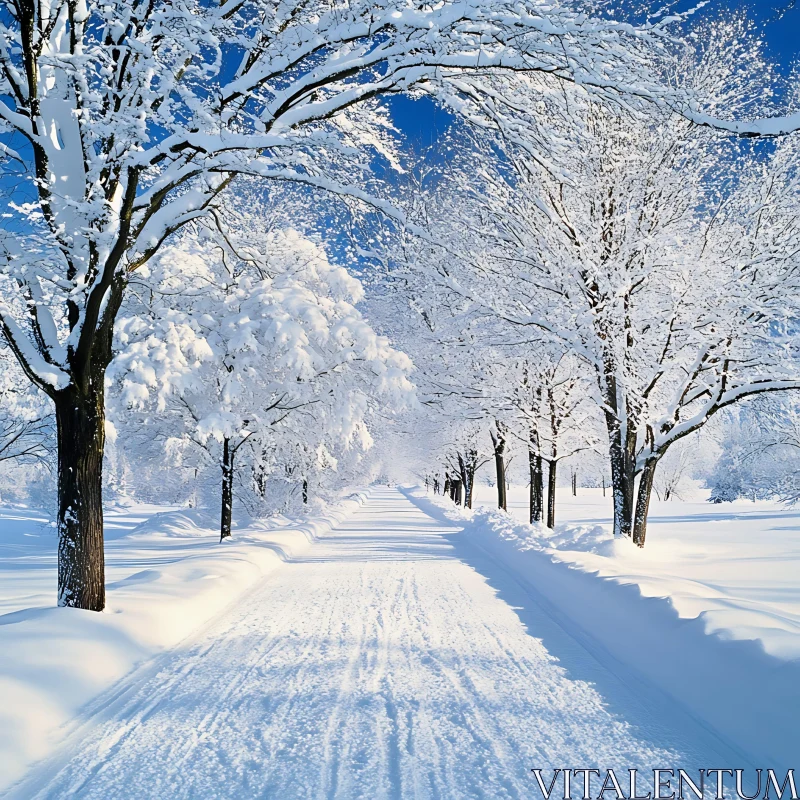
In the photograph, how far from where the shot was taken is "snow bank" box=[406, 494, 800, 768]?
11.0 feet

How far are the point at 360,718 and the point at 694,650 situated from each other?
2541 millimetres

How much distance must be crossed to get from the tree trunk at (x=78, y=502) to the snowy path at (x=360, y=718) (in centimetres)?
119

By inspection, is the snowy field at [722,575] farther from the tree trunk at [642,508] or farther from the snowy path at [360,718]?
the snowy path at [360,718]

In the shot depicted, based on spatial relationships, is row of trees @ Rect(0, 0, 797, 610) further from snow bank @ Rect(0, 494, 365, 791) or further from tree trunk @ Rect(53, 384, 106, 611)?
snow bank @ Rect(0, 494, 365, 791)

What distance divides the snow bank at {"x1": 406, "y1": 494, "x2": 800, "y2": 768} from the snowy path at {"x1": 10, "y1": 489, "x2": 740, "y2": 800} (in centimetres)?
21

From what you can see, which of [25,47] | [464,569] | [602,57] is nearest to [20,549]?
[464,569]

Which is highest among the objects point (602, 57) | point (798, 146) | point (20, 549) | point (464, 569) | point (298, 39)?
point (798, 146)

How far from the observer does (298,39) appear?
4.90 meters

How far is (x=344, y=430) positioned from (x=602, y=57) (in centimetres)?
939

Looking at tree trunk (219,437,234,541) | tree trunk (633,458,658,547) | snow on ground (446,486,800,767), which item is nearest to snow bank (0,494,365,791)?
tree trunk (219,437,234,541)

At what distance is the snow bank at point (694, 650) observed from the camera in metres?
3.35

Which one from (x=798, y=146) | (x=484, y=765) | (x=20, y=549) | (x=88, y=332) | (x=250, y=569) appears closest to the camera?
(x=484, y=765)

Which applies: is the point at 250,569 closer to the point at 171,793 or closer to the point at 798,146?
the point at 171,793

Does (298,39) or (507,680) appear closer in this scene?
(507,680)
